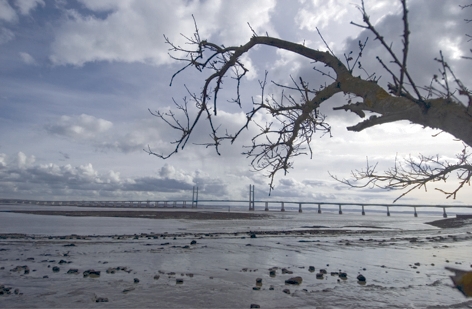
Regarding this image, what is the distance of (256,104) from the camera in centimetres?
513

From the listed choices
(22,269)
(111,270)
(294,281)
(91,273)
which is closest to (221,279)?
(294,281)

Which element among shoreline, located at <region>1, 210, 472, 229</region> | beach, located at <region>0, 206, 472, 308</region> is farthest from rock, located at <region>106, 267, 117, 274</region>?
shoreline, located at <region>1, 210, 472, 229</region>

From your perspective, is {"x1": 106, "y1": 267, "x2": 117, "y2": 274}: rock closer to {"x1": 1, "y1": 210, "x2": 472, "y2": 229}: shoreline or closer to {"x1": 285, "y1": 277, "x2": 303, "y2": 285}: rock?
{"x1": 285, "y1": 277, "x2": 303, "y2": 285}: rock

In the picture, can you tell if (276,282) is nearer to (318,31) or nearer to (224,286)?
(224,286)

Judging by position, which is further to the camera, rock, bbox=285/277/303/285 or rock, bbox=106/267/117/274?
rock, bbox=106/267/117/274

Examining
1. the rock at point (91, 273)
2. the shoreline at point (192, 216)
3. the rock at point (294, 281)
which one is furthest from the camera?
the shoreline at point (192, 216)

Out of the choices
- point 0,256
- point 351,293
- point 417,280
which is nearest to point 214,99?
point 351,293

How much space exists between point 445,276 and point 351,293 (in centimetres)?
344

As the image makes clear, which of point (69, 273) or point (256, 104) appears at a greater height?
point (256, 104)

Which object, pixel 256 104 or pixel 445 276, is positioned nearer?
pixel 256 104

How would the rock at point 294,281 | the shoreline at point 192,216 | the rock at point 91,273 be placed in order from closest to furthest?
1. the rock at point 294,281
2. the rock at point 91,273
3. the shoreline at point 192,216

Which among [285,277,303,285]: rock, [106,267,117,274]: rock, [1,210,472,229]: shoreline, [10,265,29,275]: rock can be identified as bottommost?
[10,265,29,275]: rock

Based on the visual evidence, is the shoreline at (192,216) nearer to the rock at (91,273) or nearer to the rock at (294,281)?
the rock at (294,281)

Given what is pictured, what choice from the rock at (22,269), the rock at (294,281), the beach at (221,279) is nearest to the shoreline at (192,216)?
the beach at (221,279)
